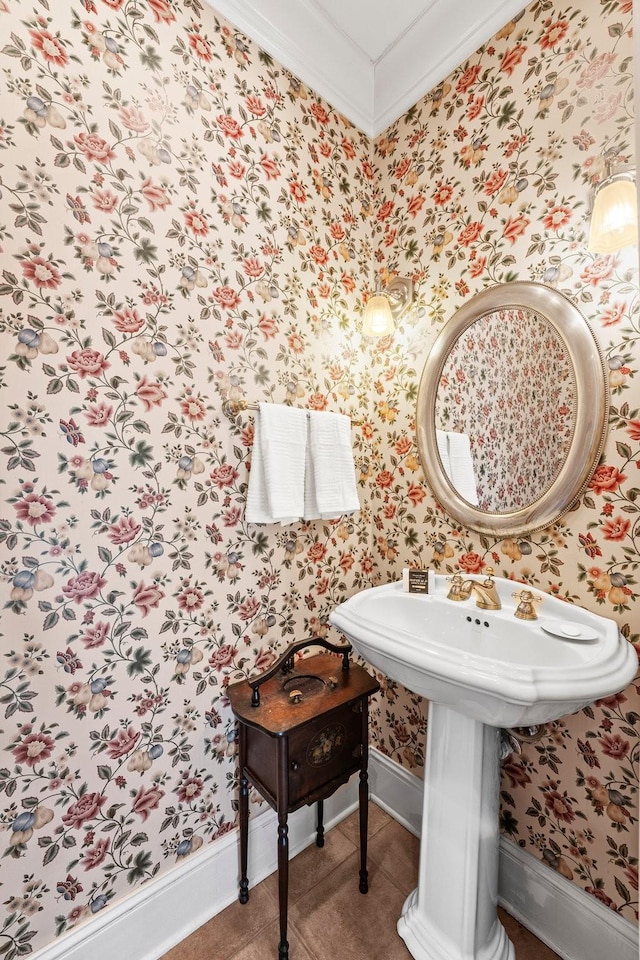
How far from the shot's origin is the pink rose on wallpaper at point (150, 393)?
1.08 m

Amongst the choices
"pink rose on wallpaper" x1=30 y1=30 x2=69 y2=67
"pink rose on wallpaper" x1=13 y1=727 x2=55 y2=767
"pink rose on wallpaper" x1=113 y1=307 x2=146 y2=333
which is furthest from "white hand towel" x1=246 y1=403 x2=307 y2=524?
"pink rose on wallpaper" x1=30 y1=30 x2=69 y2=67

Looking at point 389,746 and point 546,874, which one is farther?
point 389,746

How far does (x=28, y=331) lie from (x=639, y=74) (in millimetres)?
1143

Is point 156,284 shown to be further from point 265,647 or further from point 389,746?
point 389,746

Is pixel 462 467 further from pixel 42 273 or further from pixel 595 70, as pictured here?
pixel 42 273

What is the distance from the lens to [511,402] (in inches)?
49.9

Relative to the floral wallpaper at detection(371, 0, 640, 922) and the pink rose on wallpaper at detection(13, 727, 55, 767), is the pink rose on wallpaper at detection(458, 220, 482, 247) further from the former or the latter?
the pink rose on wallpaper at detection(13, 727, 55, 767)

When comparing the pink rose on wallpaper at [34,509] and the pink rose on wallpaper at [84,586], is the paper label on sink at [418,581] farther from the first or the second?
the pink rose on wallpaper at [34,509]

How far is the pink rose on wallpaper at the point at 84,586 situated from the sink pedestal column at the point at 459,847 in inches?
36.5

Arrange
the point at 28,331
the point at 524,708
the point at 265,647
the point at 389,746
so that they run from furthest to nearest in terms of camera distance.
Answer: the point at 389,746
the point at 265,647
the point at 28,331
the point at 524,708

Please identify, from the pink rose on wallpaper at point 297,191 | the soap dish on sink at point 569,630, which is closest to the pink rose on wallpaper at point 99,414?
the pink rose on wallpaper at point 297,191

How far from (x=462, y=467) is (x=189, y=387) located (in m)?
0.93

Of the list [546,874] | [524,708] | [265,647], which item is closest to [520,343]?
[524,708]

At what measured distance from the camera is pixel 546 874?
1158mm
